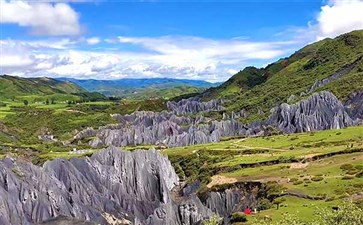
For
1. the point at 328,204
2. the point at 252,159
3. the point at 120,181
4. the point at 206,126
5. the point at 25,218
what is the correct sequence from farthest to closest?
1. the point at 206,126
2. the point at 252,159
3. the point at 120,181
4. the point at 25,218
5. the point at 328,204

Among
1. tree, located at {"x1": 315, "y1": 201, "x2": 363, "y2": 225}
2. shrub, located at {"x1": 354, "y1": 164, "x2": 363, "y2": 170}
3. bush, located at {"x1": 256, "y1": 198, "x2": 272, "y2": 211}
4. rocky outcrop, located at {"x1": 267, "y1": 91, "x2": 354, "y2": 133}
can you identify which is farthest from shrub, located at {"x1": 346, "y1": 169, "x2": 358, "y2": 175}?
rocky outcrop, located at {"x1": 267, "y1": 91, "x2": 354, "y2": 133}

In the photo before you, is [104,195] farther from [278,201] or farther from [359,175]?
[359,175]

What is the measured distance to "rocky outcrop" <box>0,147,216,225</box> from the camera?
293 feet

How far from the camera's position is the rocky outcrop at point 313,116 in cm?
17104

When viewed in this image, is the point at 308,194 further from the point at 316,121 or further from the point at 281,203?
the point at 316,121

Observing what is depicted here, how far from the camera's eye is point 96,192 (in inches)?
4067

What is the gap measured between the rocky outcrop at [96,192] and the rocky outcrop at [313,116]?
66.9m

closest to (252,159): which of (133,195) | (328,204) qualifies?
(133,195)

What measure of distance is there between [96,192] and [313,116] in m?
97.0

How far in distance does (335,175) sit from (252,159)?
3415 cm

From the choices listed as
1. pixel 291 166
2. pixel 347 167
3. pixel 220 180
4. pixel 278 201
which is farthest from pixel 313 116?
pixel 278 201

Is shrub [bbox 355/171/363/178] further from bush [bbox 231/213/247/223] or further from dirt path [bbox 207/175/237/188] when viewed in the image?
dirt path [bbox 207/175/237/188]

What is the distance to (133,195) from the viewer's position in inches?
4296

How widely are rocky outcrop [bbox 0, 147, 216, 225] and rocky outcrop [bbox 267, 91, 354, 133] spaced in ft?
219
